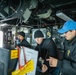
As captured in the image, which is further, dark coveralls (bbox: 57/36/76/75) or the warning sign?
dark coveralls (bbox: 57/36/76/75)

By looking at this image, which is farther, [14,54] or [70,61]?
[70,61]

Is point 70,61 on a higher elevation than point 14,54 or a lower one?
lower

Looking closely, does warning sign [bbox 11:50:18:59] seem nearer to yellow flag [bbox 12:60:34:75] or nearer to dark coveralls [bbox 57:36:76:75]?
yellow flag [bbox 12:60:34:75]

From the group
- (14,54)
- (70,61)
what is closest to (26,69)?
(14,54)

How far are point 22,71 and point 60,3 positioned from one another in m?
2.06

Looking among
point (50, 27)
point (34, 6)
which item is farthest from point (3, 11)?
point (50, 27)

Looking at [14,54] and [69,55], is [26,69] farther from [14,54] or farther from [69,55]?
[69,55]

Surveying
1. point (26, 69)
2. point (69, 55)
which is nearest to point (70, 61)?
point (69, 55)

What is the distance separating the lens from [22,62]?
3.87 feet

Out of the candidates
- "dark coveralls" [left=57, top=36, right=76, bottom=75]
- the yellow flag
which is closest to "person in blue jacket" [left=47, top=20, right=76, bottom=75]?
"dark coveralls" [left=57, top=36, right=76, bottom=75]

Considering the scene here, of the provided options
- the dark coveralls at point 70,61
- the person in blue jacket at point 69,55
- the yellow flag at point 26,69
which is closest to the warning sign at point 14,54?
the yellow flag at point 26,69

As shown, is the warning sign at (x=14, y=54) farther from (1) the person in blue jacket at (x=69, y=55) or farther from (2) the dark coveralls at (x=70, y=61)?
(2) the dark coveralls at (x=70, y=61)

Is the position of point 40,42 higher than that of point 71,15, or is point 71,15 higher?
point 71,15

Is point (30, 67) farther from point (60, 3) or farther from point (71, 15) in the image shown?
point (71, 15)
